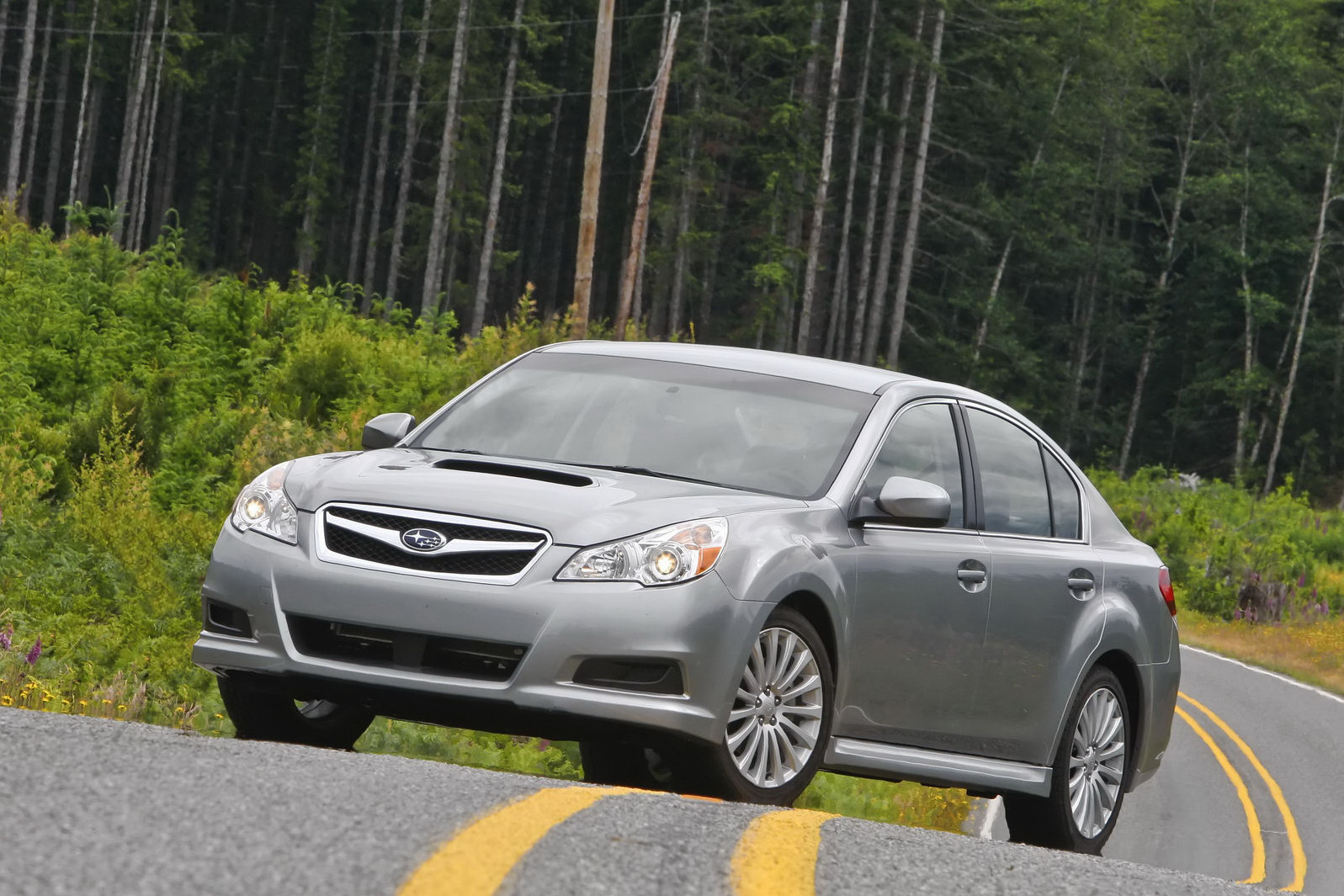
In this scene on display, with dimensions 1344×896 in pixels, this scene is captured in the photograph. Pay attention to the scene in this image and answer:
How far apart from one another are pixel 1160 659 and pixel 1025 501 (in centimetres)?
125

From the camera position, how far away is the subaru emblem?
19.2 ft

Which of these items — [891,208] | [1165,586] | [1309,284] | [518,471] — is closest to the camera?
[518,471]

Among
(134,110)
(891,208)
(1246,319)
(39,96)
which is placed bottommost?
(1246,319)

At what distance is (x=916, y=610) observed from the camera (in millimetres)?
6801

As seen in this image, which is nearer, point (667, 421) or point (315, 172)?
point (667, 421)

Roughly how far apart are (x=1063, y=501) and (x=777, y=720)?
2502 millimetres

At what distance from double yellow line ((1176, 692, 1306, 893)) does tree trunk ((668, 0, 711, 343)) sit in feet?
114

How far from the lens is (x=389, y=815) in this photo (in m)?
4.28

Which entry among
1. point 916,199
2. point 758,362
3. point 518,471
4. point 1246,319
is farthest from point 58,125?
point 518,471

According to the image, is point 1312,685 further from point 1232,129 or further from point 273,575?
point 1232,129

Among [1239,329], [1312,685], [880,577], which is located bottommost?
[1312,685]

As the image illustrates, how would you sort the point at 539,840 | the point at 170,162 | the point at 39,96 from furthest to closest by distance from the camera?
the point at 170,162 → the point at 39,96 → the point at 539,840

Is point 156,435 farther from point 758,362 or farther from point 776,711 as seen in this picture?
point 776,711

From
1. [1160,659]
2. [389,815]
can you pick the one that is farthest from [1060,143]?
[389,815]
